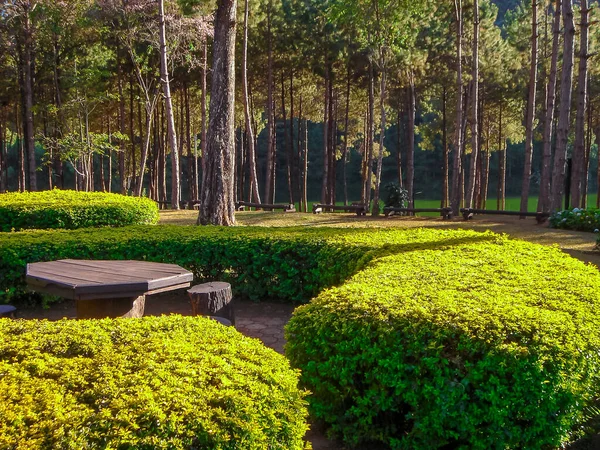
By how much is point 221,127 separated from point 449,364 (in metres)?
9.99

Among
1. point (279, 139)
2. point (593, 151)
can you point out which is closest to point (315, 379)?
point (279, 139)

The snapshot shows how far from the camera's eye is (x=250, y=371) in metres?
2.75

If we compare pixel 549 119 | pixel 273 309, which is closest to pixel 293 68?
pixel 549 119

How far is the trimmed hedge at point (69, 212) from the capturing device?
→ 11406 millimetres

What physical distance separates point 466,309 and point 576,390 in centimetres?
84

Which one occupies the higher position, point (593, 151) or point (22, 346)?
point (593, 151)

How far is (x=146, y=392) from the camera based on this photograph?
2443 mm

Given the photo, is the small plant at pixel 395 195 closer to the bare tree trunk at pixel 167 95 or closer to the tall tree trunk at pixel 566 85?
the tall tree trunk at pixel 566 85

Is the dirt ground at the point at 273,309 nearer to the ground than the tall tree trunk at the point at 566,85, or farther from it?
nearer to the ground

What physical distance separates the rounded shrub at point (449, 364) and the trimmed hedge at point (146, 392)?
78 cm

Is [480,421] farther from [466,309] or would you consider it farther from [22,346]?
[22,346]

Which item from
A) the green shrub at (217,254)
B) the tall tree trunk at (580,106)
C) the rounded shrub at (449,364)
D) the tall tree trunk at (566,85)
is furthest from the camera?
the tall tree trunk at (580,106)

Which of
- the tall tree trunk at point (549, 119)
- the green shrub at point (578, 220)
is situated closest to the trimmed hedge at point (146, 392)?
the green shrub at point (578, 220)

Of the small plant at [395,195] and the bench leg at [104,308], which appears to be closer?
the bench leg at [104,308]
